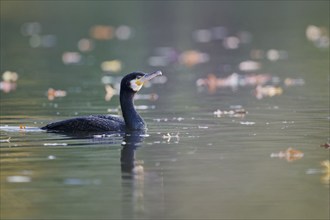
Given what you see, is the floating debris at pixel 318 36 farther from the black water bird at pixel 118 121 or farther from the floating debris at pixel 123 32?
the black water bird at pixel 118 121

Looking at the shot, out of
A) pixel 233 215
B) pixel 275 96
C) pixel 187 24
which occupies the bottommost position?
pixel 233 215

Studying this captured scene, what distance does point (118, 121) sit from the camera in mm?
14234

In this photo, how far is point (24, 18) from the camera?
4347 centimetres

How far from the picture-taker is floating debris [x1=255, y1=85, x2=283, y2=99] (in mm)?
18248

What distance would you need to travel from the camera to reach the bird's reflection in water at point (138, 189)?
8891 millimetres

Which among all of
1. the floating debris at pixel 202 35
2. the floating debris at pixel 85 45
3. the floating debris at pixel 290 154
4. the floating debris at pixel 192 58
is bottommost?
the floating debris at pixel 290 154

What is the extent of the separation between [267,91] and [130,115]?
5098 millimetres

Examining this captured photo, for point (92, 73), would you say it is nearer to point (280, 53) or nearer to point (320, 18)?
point (280, 53)

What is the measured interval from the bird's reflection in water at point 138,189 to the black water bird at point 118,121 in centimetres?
180

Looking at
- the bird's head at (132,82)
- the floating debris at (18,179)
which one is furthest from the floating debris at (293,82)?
the floating debris at (18,179)

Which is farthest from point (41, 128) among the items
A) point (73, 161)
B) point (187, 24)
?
point (187, 24)

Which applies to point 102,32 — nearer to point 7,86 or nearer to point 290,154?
point 7,86

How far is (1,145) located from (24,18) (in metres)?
31.4

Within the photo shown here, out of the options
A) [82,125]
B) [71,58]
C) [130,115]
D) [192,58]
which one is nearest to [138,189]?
[82,125]
